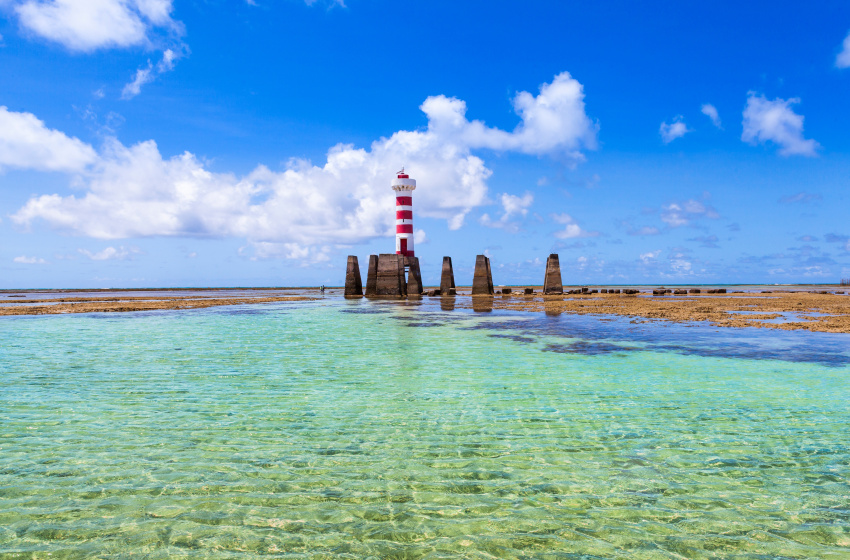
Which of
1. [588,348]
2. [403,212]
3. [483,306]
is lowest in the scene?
[588,348]

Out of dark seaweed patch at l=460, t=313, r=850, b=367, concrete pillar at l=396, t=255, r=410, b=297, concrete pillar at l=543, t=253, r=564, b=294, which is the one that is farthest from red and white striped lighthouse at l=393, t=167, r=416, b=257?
dark seaweed patch at l=460, t=313, r=850, b=367

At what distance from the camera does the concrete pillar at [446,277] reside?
52.9 m

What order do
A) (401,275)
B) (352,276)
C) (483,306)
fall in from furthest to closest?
(352,276)
(401,275)
(483,306)

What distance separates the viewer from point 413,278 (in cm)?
5172

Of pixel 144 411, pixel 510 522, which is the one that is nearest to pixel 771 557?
pixel 510 522

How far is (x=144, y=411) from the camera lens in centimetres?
688

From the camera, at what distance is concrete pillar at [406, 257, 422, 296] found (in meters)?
51.6

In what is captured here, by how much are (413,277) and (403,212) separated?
7124 millimetres

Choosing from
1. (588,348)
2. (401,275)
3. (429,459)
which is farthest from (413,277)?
(429,459)

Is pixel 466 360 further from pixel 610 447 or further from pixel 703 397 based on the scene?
pixel 610 447

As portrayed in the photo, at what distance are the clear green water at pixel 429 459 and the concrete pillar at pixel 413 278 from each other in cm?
4067

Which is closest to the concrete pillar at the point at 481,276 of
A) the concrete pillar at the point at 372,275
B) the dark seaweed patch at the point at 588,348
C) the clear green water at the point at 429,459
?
the concrete pillar at the point at 372,275

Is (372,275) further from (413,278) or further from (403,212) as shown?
(403,212)

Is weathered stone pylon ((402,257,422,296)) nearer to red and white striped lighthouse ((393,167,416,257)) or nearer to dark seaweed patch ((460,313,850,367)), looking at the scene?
red and white striped lighthouse ((393,167,416,257))
